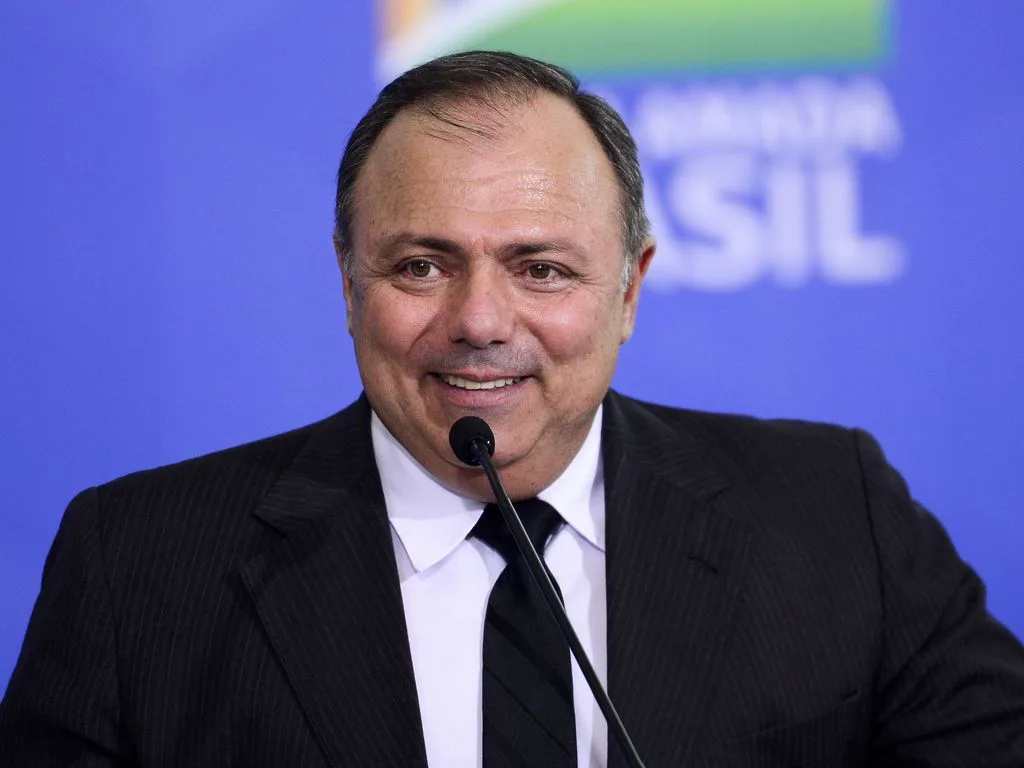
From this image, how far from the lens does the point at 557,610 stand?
137cm

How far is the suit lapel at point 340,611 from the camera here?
1.61m

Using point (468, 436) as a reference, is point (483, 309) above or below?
above

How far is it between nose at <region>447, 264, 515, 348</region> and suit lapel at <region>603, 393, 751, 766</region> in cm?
33

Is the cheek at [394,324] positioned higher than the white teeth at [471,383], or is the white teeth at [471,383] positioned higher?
the cheek at [394,324]

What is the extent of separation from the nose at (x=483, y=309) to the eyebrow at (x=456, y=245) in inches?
1.1

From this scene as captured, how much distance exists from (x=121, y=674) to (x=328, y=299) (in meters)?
1.00

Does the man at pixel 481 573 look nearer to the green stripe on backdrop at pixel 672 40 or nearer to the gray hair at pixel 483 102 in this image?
the gray hair at pixel 483 102

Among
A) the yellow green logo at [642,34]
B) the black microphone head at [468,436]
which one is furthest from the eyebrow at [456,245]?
the yellow green logo at [642,34]

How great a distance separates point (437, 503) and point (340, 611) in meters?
0.20

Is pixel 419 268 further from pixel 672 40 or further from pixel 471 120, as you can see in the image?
pixel 672 40

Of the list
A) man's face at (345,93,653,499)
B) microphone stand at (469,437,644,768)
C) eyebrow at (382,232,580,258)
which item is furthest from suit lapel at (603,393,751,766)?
eyebrow at (382,232,580,258)

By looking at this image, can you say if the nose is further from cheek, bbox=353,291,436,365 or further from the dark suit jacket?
the dark suit jacket

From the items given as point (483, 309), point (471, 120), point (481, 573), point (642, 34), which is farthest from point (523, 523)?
point (642, 34)

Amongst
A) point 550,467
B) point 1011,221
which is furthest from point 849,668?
point 1011,221
